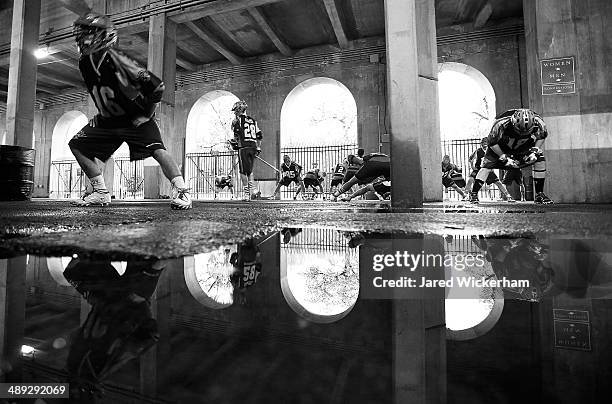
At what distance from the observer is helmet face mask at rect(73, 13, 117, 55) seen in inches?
116

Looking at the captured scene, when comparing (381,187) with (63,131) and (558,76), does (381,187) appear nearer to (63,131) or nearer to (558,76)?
(558,76)

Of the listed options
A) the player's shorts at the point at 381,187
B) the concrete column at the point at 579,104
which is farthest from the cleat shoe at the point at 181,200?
the concrete column at the point at 579,104

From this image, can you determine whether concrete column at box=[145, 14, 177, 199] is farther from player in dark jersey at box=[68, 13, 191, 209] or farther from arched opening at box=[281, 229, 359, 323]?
arched opening at box=[281, 229, 359, 323]

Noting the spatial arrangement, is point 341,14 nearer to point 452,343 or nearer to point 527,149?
point 527,149

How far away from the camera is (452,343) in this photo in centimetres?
36

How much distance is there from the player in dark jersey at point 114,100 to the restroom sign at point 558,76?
6010mm

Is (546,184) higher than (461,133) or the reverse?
the reverse

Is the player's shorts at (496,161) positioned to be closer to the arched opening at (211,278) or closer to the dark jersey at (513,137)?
the dark jersey at (513,137)

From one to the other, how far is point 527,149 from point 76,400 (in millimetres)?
6075

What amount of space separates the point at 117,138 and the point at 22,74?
6.65 m

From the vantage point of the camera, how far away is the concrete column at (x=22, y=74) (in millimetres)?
7480

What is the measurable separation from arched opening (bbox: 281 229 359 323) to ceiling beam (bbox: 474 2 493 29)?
35.5 feet

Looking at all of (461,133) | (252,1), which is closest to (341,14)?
(252,1)

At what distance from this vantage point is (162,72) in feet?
28.4
